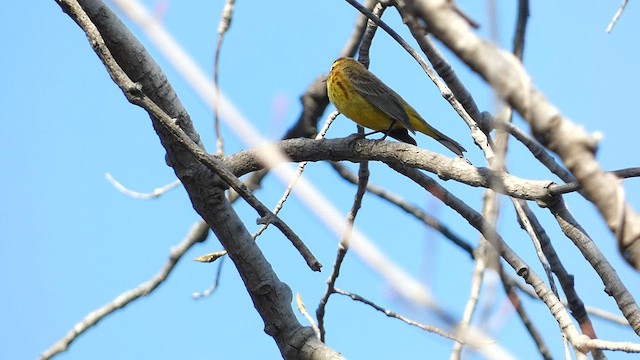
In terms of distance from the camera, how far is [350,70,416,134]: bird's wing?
5.70m

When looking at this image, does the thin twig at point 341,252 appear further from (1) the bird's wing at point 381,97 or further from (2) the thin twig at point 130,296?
(2) the thin twig at point 130,296

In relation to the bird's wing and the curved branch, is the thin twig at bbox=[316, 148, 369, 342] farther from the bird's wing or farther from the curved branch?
the bird's wing

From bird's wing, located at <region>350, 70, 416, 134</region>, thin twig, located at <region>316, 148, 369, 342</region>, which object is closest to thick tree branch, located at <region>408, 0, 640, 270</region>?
thin twig, located at <region>316, 148, 369, 342</region>

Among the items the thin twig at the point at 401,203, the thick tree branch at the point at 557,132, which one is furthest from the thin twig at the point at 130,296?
the thick tree branch at the point at 557,132

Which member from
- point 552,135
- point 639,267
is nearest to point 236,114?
point 552,135

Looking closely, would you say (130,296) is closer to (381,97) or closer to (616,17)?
(381,97)

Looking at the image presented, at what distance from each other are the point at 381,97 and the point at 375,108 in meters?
0.15

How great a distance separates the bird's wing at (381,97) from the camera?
18.7ft

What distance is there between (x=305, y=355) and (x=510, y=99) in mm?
2839

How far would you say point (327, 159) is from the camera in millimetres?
4020

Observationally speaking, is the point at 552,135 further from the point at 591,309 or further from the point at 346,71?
the point at 346,71

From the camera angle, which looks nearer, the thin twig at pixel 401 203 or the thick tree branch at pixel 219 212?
the thick tree branch at pixel 219 212

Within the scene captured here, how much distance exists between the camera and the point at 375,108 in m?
5.88

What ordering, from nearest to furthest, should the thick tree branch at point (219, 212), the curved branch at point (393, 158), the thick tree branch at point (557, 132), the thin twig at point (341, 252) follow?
the thick tree branch at point (557, 132) < the curved branch at point (393, 158) < the thick tree branch at point (219, 212) < the thin twig at point (341, 252)
